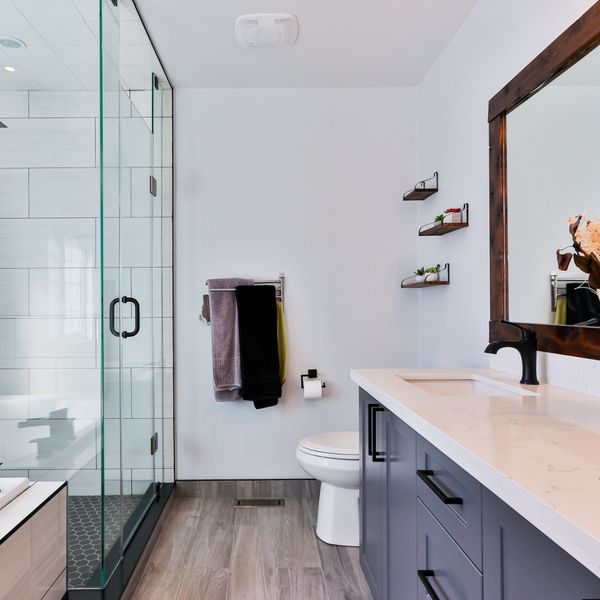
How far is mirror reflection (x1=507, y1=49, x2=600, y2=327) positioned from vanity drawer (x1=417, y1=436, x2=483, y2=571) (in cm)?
59

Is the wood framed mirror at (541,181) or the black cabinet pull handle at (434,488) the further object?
the wood framed mirror at (541,181)

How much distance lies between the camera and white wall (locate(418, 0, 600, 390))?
1466 mm

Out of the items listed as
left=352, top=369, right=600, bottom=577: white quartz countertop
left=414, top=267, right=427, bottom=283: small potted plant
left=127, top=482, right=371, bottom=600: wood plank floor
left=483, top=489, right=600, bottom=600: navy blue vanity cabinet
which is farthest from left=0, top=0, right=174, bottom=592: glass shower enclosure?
left=414, top=267, right=427, bottom=283: small potted plant

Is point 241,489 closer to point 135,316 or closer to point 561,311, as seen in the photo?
point 135,316

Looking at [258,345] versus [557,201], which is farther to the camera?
[258,345]

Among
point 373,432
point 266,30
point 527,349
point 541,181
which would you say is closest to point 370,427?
point 373,432

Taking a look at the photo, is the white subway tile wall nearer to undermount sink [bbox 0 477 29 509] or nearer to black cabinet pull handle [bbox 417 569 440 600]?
undermount sink [bbox 0 477 29 509]

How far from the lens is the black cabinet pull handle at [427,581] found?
39.9 inches

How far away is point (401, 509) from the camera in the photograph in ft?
4.25

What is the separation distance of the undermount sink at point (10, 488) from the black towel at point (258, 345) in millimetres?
1210

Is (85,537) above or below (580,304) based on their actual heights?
below

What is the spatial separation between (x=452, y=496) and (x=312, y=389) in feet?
5.36

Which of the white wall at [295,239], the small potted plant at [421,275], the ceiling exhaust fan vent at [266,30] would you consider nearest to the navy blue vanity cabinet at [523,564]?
the small potted plant at [421,275]

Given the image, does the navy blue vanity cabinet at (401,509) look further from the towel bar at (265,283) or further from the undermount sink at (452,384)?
the towel bar at (265,283)
